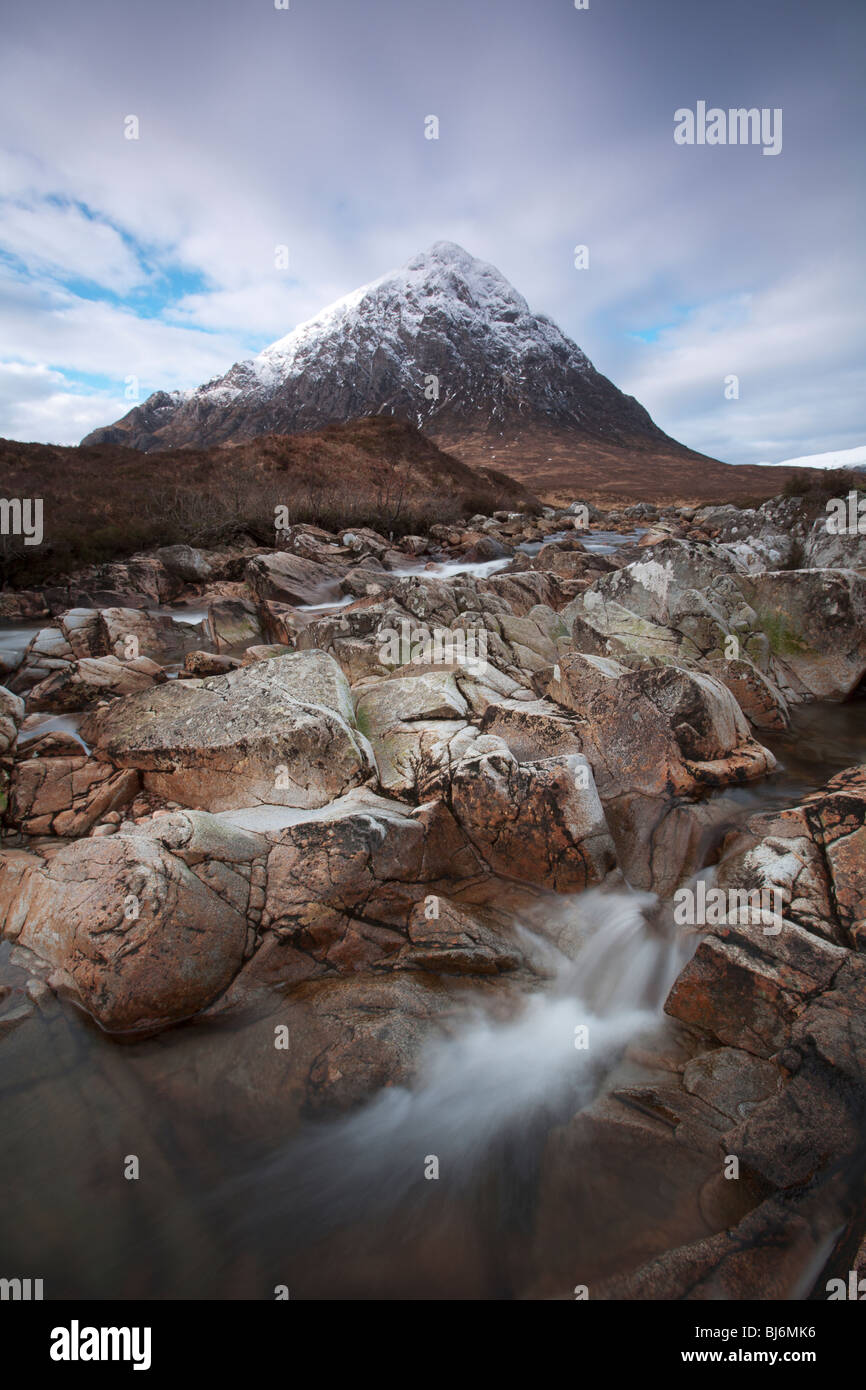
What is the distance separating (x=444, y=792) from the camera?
502cm

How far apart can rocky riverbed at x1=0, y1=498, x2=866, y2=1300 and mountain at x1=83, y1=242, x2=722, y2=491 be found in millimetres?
80464

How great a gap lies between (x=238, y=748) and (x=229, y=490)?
23321 mm

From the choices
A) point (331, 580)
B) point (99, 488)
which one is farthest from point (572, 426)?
point (331, 580)

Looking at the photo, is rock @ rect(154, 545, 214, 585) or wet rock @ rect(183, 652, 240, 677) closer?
wet rock @ rect(183, 652, 240, 677)

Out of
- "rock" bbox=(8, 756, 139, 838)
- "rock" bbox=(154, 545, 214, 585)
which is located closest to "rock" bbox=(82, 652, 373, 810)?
"rock" bbox=(8, 756, 139, 838)

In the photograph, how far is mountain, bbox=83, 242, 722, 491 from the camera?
102 m

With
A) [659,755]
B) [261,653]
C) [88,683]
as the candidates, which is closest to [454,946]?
[659,755]

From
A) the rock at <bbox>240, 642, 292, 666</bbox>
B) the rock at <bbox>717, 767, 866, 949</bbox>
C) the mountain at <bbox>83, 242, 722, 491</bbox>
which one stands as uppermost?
→ the mountain at <bbox>83, 242, 722, 491</bbox>

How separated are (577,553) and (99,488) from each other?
2229cm

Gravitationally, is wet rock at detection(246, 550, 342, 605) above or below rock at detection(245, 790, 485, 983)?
above

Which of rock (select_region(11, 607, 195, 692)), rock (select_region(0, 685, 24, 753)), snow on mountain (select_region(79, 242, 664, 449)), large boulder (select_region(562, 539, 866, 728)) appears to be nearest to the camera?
rock (select_region(0, 685, 24, 753))

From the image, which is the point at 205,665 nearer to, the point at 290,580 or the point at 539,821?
the point at 539,821

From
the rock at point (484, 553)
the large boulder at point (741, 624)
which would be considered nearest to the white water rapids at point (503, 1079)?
the large boulder at point (741, 624)

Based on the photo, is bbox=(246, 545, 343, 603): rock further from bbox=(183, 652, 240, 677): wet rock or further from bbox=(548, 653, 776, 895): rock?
bbox=(548, 653, 776, 895): rock
